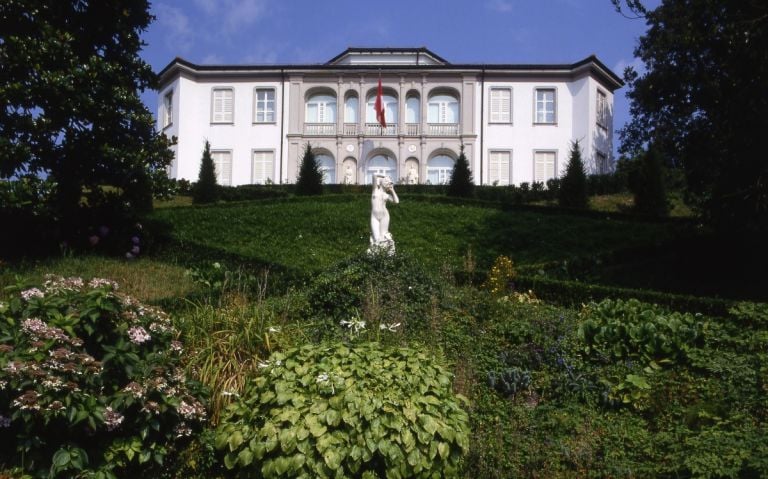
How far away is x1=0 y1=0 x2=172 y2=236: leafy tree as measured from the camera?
15.4 m

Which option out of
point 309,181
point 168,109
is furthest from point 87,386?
point 168,109

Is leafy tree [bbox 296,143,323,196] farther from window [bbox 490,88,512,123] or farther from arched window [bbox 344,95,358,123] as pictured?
window [bbox 490,88,512,123]

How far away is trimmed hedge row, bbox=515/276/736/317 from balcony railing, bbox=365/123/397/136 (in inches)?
1126

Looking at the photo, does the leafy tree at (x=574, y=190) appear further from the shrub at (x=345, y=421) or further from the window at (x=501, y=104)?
the shrub at (x=345, y=421)

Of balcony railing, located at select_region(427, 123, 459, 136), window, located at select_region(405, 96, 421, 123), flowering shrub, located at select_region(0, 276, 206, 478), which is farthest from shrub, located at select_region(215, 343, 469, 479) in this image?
window, located at select_region(405, 96, 421, 123)

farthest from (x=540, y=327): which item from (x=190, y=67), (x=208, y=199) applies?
(x=190, y=67)

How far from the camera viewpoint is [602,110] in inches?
1596

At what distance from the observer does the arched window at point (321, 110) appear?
41.1m

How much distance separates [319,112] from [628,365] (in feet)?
113

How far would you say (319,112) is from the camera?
135 feet

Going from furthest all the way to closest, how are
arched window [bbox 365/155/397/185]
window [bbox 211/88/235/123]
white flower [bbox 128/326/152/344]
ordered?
window [bbox 211/88/235/123]
arched window [bbox 365/155/397/185]
white flower [bbox 128/326/152/344]

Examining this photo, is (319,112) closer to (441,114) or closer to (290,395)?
(441,114)

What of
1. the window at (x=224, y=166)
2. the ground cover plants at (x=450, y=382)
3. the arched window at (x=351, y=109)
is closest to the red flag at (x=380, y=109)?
the arched window at (x=351, y=109)

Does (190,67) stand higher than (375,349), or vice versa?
(190,67)
